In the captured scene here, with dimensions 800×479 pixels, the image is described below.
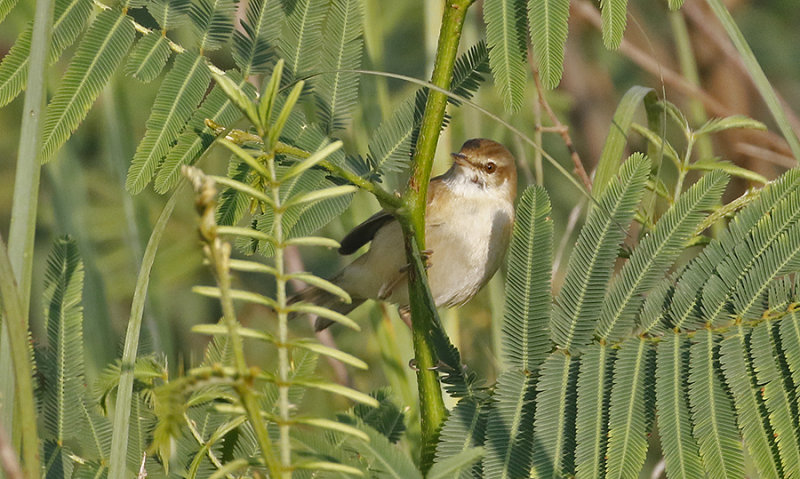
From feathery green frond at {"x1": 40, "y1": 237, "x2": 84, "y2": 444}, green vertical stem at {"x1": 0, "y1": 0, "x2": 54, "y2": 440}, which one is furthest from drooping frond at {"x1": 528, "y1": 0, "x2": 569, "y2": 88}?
feathery green frond at {"x1": 40, "y1": 237, "x2": 84, "y2": 444}

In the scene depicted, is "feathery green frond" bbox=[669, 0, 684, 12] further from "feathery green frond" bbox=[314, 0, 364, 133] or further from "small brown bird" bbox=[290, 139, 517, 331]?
"small brown bird" bbox=[290, 139, 517, 331]

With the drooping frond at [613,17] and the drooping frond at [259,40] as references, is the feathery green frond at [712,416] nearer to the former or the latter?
the drooping frond at [613,17]

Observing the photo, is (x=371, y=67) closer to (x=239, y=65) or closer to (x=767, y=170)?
(x=239, y=65)

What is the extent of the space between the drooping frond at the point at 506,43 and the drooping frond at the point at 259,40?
48cm

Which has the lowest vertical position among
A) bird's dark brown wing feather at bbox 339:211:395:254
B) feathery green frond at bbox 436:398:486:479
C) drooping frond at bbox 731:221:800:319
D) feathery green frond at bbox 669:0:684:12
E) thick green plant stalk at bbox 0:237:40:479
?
feathery green frond at bbox 436:398:486:479

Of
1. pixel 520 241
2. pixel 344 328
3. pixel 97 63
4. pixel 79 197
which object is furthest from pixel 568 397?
pixel 344 328

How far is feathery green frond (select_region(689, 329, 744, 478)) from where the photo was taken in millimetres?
1770

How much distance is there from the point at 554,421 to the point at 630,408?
15 cm

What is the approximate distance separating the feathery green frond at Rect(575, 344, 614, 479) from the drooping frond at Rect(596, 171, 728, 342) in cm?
6

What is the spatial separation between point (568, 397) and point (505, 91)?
66 cm

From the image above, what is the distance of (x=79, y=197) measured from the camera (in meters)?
3.54

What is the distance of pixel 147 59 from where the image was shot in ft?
6.70

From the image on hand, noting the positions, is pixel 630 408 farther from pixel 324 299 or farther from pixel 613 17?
pixel 324 299

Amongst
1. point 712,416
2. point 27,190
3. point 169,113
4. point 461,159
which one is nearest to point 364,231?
point 461,159
